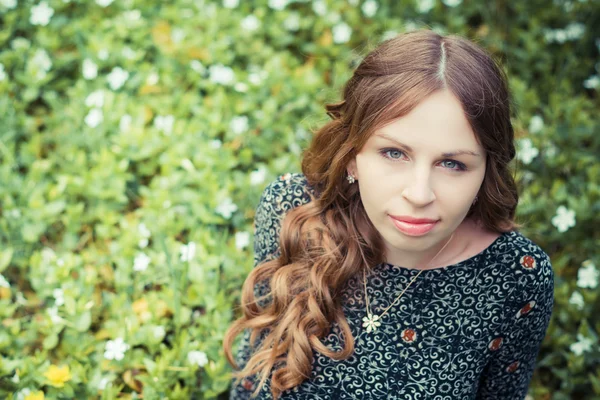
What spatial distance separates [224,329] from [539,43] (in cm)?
235

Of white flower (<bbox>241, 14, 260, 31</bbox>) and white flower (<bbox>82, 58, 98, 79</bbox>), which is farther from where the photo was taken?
white flower (<bbox>241, 14, 260, 31</bbox>)

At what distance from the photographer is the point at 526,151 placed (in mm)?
2848

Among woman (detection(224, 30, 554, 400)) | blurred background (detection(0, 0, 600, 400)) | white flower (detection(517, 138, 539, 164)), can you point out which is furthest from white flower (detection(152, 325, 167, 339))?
white flower (detection(517, 138, 539, 164))

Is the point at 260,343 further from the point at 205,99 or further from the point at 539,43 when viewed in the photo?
the point at 539,43

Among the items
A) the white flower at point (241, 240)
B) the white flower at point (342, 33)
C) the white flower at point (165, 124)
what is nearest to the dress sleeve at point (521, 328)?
the white flower at point (241, 240)

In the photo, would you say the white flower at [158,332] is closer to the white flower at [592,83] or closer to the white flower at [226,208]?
the white flower at [226,208]

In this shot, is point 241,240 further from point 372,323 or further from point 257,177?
point 372,323

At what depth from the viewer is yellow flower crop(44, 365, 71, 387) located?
1.90 meters

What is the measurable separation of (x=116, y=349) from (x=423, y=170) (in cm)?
114

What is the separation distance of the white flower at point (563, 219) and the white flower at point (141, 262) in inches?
60.0

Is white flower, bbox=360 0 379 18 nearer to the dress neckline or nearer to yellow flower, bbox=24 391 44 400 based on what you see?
the dress neckline

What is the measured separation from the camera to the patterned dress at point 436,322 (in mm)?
1735

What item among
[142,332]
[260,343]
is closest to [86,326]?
[142,332]

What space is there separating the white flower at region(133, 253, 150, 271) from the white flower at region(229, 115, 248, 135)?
79cm
